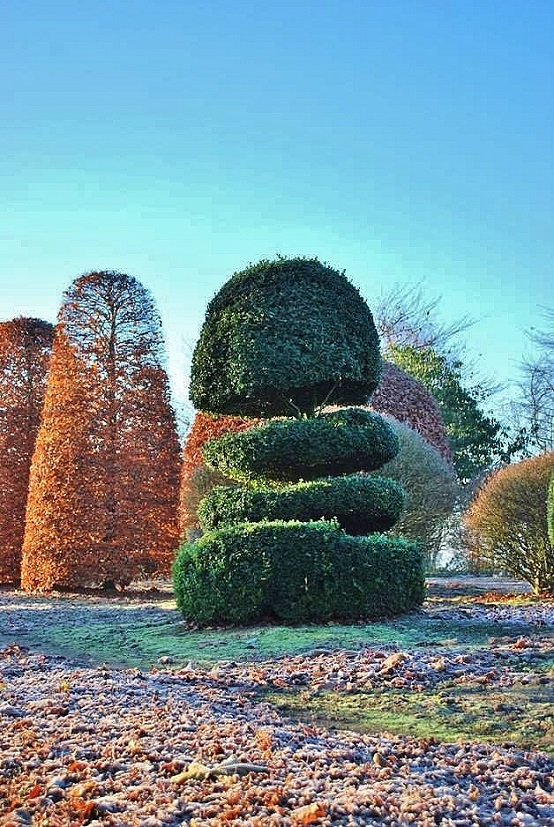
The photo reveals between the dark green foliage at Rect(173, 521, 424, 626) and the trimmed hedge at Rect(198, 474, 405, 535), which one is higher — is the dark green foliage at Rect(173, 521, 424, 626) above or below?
below

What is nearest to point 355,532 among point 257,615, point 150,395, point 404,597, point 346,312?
point 404,597

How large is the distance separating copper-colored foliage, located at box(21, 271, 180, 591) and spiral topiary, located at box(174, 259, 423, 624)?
180 inches

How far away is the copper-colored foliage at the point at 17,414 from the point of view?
15.3m

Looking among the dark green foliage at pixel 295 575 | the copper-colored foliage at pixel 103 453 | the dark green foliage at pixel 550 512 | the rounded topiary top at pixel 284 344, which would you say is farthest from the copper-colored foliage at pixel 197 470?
the dark green foliage at pixel 295 575

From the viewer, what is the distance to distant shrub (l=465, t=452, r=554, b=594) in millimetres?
10469

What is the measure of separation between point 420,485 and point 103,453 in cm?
504

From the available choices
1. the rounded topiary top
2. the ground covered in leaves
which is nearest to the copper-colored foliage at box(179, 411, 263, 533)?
the rounded topiary top

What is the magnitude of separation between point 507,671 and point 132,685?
2311 mm

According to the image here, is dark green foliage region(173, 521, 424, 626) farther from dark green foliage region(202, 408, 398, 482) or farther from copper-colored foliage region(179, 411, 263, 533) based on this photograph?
copper-colored foliage region(179, 411, 263, 533)

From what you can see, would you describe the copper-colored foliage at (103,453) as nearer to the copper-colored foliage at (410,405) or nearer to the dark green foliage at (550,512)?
the copper-colored foliage at (410,405)

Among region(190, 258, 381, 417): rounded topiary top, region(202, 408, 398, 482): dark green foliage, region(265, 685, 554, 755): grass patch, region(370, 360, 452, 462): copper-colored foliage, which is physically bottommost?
region(265, 685, 554, 755): grass patch

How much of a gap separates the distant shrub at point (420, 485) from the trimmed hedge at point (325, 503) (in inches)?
153

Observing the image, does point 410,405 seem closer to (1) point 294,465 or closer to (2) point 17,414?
(2) point 17,414

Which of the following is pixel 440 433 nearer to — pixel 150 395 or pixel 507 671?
pixel 150 395
